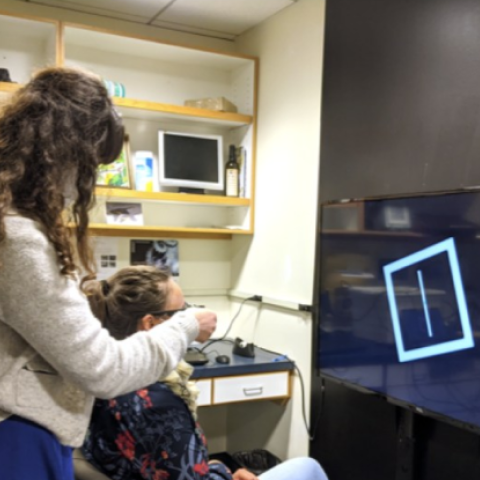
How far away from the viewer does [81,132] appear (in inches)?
40.7

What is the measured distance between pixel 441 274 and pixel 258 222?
139 centimetres

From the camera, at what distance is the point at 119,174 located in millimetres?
2770

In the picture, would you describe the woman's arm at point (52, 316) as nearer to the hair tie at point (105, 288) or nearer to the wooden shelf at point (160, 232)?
the hair tie at point (105, 288)

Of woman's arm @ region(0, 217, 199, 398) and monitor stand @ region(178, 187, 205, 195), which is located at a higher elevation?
monitor stand @ region(178, 187, 205, 195)

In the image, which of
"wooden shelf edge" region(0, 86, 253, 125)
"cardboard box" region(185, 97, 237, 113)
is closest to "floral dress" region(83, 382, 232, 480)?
"wooden shelf edge" region(0, 86, 253, 125)

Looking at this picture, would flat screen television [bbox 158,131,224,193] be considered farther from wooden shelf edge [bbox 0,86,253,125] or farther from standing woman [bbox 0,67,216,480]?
standing woman [bbox 0,67,216,480]

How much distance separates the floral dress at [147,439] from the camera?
1.41 metres

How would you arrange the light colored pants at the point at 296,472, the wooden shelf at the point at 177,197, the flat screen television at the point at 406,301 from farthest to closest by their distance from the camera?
the wooden shelf at the point at 177,197 → the light colored pants at the point at 296,472 → the flat screen television at the point at 406,301

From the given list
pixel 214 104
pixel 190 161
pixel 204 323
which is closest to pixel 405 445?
pixel 204 323

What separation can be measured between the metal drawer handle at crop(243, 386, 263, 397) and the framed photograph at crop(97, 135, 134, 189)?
112cm

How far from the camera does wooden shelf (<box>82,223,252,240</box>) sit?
109 inches

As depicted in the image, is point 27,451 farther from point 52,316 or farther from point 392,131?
point 392,131

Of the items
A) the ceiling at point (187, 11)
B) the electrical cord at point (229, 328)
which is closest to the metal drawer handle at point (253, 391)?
the electrical cord at point (229, 328)

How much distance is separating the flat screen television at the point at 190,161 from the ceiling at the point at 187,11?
22.8 inches
